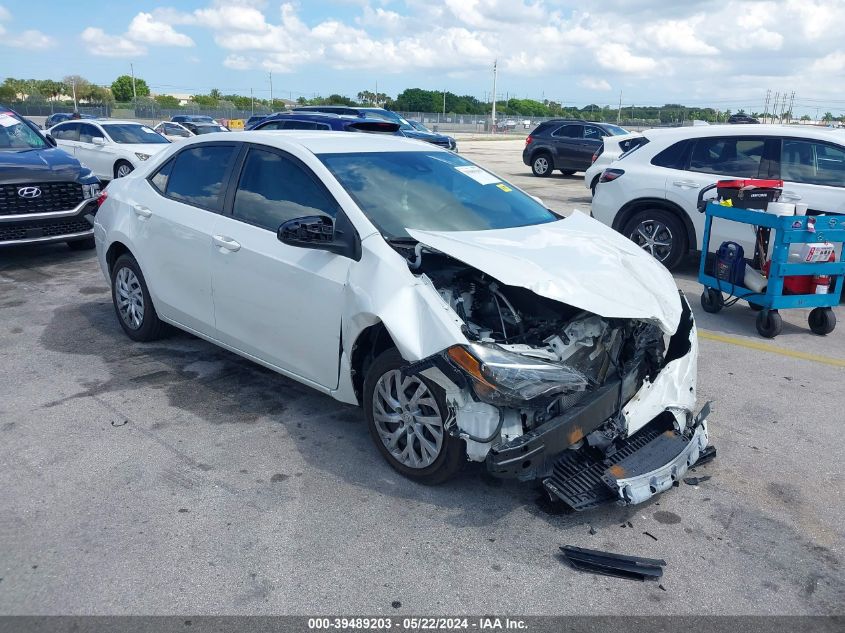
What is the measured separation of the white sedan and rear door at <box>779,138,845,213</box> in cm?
1162

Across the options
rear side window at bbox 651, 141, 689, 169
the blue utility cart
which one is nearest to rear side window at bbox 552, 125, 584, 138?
rear side window at bbox 651, 141, 689, 169

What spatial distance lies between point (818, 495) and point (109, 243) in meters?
5.30

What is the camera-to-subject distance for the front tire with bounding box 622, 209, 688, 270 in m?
8.69

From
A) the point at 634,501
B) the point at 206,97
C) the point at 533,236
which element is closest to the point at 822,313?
the point at 533,236

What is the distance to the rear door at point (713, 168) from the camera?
8195 mm

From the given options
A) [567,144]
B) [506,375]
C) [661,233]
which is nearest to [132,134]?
[661,233]

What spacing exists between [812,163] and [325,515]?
685 cm

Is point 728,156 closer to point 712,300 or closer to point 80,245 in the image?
point 712,300

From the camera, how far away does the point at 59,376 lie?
5.34 meters

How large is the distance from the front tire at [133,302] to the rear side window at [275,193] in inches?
55.0

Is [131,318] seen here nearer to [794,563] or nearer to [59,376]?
[59,376]

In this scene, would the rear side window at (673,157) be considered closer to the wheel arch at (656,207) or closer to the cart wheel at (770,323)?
the wheel arch at (656,207)

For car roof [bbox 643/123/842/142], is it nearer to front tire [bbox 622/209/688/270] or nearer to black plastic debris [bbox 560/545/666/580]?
front tire [bbox 622/209/688/270]

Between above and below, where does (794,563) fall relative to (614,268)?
below
